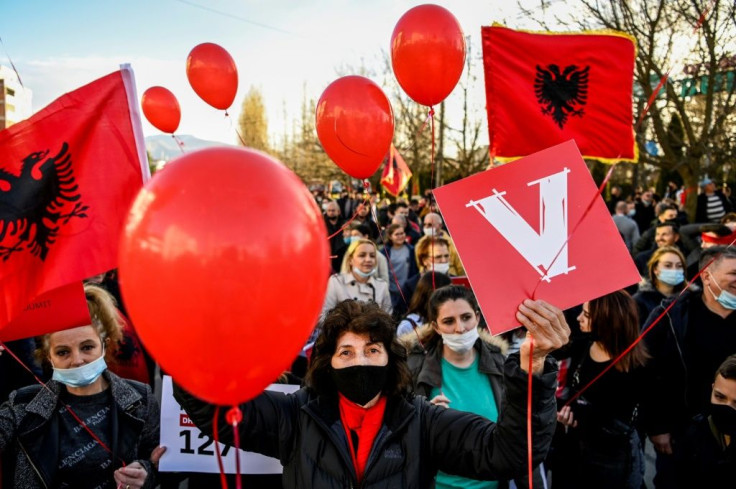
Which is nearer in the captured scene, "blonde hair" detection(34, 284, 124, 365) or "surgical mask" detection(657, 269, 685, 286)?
"blonde hair" detection(34, 284, 124, 365)

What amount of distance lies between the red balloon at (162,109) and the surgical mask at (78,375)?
198 inches

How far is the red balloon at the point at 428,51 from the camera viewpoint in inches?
148

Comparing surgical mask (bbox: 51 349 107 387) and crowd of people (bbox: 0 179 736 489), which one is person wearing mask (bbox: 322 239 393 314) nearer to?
crowd of people (bbox: 0 179 736 489)

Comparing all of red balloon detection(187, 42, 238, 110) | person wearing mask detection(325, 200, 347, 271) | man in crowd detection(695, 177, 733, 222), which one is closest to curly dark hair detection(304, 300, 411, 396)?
red balloon detection(187, 42, 238, 110)

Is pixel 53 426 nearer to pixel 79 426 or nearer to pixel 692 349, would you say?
pixel 79 426

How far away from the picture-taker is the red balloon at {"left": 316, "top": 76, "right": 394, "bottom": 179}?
12.0 ft

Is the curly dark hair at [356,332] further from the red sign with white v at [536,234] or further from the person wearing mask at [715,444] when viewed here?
the person wearing mask at [715,444]

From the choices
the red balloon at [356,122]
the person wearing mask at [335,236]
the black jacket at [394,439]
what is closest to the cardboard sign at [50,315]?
the black jacket at [394,439]

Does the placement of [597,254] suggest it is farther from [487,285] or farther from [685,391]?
[685,391]

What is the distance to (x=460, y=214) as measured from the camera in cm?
191

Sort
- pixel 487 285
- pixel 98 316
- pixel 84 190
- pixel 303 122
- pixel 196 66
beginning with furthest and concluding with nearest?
pixel 303 122
pixel 196 66
pixel 98 316
pixel 84 190
pixel 487 285

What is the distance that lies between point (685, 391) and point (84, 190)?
3686 mm

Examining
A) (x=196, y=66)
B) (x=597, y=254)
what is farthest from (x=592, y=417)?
(x=196, y=66)

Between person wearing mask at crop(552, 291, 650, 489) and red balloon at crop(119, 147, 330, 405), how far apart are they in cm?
228
